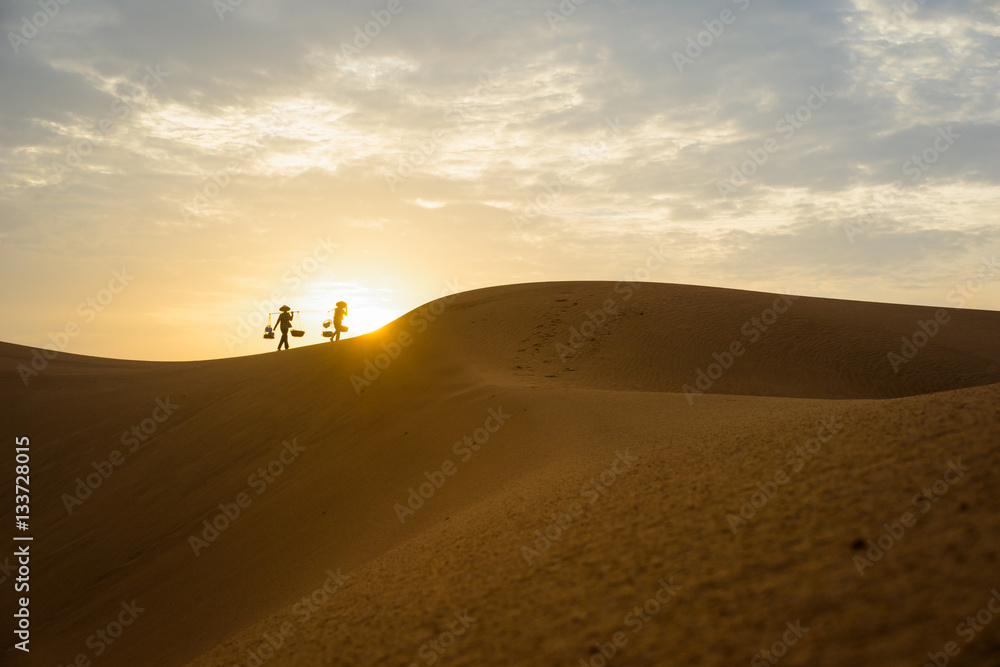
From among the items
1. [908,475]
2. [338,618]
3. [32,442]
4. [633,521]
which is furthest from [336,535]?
[32,442]

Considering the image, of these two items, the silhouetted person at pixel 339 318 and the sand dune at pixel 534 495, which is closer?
the sand dune at pixel 534 495

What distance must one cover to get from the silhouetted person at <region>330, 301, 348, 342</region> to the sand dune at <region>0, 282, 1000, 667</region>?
2131 millimetres

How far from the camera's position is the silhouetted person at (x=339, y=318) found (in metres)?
22.7

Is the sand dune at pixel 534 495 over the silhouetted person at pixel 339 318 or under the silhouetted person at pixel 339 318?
under

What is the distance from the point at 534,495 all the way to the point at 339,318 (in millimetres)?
16865

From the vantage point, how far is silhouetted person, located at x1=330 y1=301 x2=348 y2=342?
74.4ft

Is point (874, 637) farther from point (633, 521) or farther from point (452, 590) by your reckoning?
point (452, 590)

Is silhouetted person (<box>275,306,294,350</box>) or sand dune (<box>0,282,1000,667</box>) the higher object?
silhouetted person (<box>275,306,294,350</box>)

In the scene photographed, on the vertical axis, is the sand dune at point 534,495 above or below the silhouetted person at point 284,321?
below

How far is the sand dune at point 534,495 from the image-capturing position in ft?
13.3

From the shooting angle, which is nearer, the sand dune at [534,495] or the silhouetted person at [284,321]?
the sand dune at [534,495]

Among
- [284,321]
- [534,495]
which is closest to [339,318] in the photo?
[284,321]

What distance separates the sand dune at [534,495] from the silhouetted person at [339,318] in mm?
2131

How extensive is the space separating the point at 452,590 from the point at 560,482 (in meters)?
2.33
